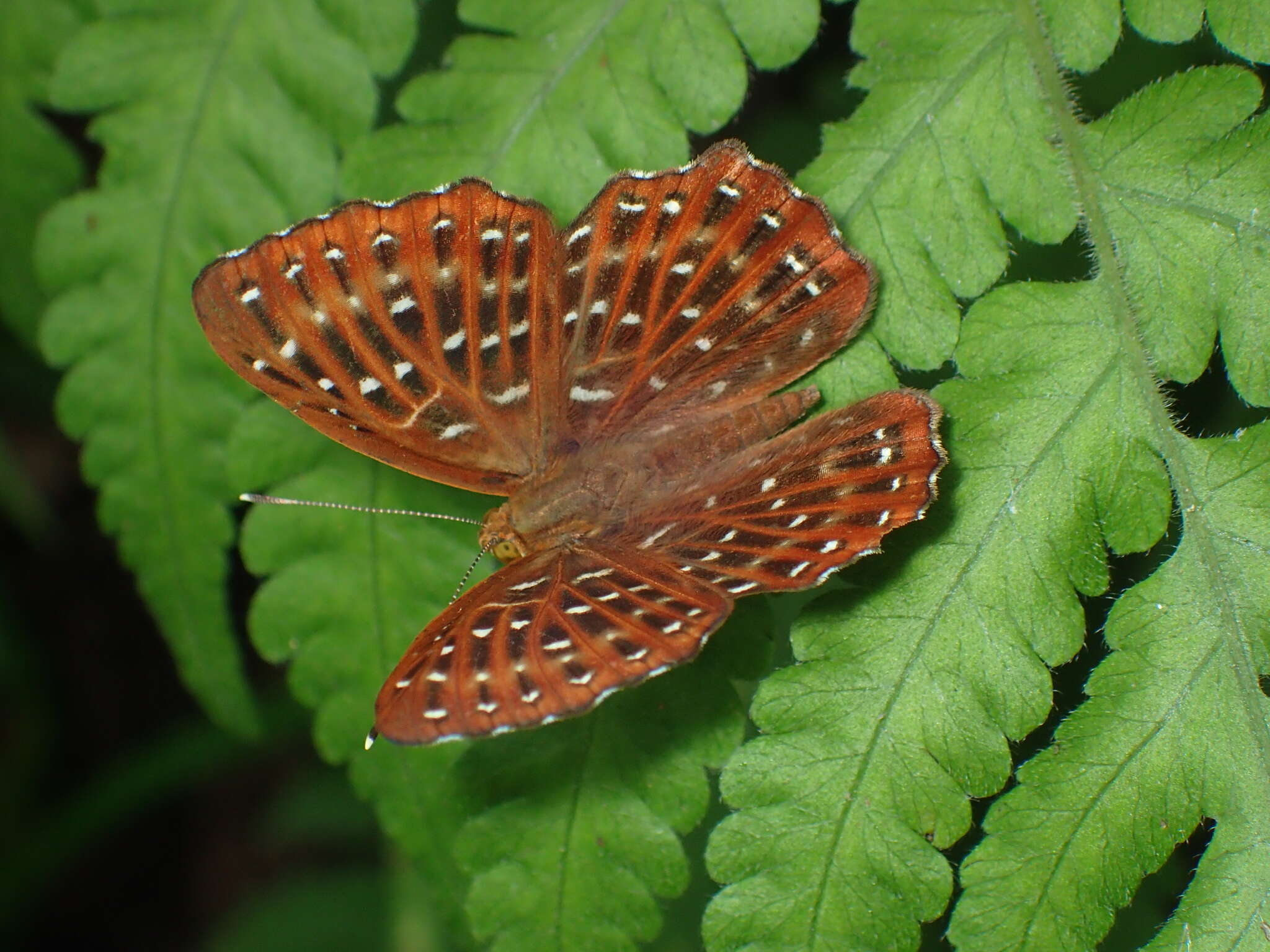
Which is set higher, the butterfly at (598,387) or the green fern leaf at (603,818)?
the butterfly at (598,387)

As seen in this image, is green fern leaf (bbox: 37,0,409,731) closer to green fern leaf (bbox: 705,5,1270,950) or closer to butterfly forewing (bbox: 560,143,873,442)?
butterfly forewing (bbox: 560,143,873,442)

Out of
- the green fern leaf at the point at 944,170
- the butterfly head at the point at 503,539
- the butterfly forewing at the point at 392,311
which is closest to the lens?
the green fern leaf at the point at 944,170

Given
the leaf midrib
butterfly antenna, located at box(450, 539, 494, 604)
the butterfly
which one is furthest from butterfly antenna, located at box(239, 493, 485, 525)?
the leaf midrib

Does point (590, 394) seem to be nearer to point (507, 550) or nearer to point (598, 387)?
point (598, 387)

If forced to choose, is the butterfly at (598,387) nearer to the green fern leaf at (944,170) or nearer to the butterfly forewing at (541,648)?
the butterfly forewing at (541,648)

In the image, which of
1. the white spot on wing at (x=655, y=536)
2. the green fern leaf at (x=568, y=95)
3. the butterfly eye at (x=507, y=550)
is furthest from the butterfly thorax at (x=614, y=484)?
the green fern leaf at (x=568, y=95)
